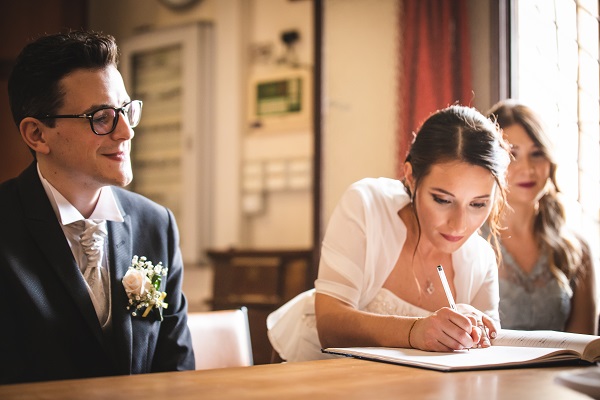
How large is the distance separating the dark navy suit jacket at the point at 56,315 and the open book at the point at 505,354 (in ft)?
1.72

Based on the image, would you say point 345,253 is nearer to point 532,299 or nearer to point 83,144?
point 83,144

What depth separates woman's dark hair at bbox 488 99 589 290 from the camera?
8.93 feet

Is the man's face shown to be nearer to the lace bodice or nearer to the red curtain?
the lace bodice

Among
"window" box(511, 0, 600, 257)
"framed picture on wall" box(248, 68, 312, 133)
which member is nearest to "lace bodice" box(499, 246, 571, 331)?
"window" box(511, 0, 600, 257)

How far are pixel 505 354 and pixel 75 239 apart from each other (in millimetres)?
1075

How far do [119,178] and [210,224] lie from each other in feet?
12.8

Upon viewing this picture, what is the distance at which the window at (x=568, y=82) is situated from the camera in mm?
3525

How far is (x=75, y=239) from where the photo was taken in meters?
1.80

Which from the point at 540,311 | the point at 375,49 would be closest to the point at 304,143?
the point at 375,49

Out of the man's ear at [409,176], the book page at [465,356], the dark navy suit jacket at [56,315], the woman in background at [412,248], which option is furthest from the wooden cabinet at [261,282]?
the book page at [465,356]

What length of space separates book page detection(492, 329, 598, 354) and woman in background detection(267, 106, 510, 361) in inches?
1.8

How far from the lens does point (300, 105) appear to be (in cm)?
512

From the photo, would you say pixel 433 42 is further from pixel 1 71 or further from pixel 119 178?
pixel 1 71

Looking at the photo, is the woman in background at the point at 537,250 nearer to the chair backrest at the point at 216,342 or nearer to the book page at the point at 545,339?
the book page at the point at 545,339
